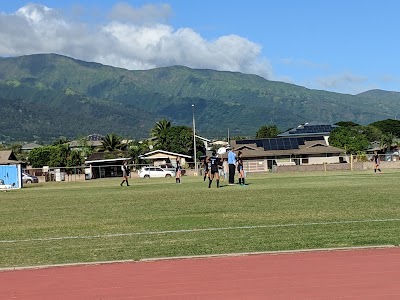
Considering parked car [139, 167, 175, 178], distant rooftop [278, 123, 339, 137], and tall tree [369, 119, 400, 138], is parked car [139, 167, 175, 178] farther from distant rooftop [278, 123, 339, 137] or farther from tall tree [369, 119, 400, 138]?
tall tree [369, 119, 400, 138]

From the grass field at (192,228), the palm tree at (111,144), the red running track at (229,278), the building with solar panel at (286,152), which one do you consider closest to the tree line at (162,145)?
the palm tree at (111,144)

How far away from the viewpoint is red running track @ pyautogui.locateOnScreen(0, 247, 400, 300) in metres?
8.77

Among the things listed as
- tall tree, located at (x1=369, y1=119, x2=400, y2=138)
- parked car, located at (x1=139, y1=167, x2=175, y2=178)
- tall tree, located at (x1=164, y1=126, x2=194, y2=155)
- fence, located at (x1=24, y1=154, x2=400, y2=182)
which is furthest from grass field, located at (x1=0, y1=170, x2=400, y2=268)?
tall tree, located at (x1=369, y1=119, x2=400, y2=138)

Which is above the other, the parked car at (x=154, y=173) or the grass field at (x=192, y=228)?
the parked car at (x=154, y=173)

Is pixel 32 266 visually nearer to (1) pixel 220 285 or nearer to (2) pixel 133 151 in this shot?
(1) pixel 220 285

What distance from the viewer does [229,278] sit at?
31.7 feet

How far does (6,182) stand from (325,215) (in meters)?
37.0

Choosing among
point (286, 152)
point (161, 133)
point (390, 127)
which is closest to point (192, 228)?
point (286, 152)

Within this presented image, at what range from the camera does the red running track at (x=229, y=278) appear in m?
8.77

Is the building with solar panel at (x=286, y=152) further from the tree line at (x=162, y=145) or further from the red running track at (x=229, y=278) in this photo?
the red running track at (x=229, y=278)

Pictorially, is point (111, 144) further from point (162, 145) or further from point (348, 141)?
point (348, 141)

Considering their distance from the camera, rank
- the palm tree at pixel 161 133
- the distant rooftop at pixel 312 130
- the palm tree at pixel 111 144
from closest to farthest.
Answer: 1. the palm tree at pixel 111 144
2. the palm tree at pixel 161 133
3. the distant rooftop at pixel 312 130

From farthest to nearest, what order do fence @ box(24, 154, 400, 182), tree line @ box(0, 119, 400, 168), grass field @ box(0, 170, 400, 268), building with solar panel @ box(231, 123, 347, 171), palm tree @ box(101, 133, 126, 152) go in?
1. palm tree @ box(101, 133, 126, 152)
2. tree line @ box(0, 119, 400, 168)
3. building with solar panel @ box(231, 123, 347, 171)
4. fence @ box(24, 154, 400, 182)
5. grass field @ box(0, 170, 400, 268)

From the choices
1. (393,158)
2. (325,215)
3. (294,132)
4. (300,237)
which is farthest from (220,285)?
(294,132)
